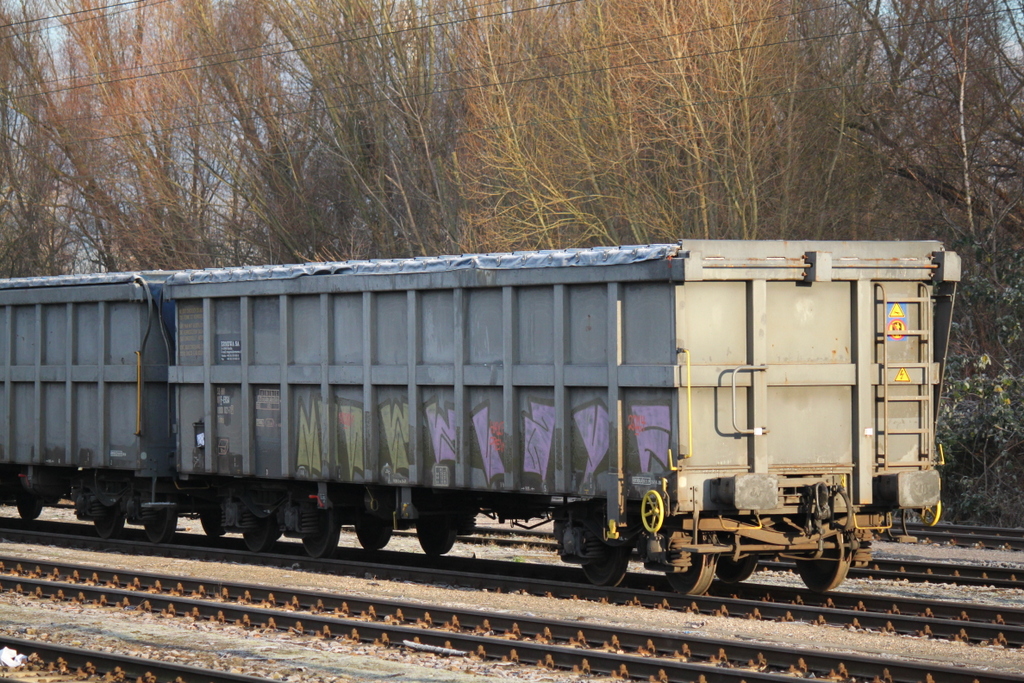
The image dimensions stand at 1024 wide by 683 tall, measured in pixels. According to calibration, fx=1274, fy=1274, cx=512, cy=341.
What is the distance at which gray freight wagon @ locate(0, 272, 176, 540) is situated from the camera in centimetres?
1580

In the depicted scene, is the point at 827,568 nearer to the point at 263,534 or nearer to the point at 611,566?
the point at 611,566

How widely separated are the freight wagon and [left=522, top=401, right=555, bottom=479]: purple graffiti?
0.07 ft

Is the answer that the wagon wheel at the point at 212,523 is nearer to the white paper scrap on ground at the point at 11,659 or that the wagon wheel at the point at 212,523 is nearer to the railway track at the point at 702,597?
the railway track at the point at 702,597

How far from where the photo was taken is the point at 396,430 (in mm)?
12945

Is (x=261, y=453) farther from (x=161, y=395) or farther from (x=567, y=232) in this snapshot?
(x=567, y=232)

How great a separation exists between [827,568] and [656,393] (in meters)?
2.54

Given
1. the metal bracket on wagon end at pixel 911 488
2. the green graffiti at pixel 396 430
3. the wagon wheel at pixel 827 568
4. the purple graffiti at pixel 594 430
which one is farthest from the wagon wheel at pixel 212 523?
the metal bracket on wagon end at pixel 911 488

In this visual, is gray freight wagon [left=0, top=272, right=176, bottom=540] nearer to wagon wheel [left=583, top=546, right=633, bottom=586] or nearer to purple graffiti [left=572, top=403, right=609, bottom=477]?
wagon wheel [left=583, top=546, right=633, bottom=586]

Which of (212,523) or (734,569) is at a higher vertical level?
(734,569)

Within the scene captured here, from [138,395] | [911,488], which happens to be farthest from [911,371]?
[138,395]

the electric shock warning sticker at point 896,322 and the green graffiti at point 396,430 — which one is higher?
the electric shock warning sticker at point 896,322

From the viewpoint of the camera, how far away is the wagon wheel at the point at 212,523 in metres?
16.6

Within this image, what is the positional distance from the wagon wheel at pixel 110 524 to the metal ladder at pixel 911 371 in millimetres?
10155

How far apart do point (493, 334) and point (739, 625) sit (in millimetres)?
3534
